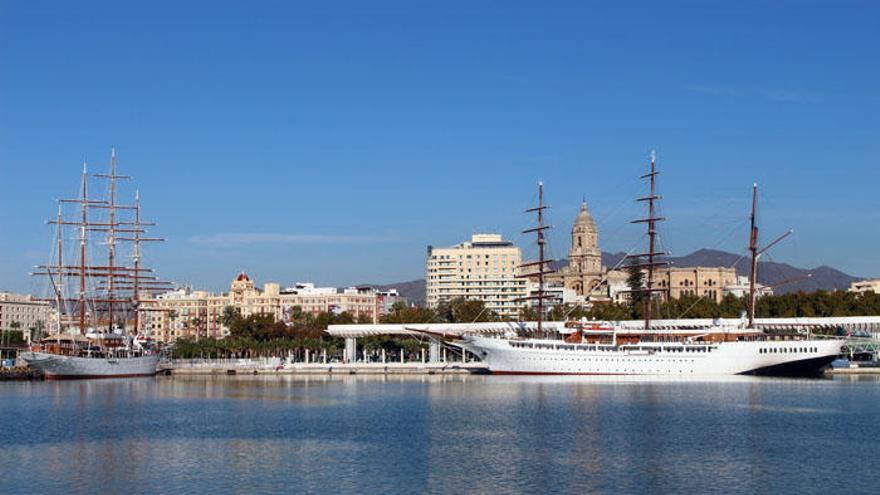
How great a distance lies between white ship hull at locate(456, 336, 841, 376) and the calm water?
67.4 ft

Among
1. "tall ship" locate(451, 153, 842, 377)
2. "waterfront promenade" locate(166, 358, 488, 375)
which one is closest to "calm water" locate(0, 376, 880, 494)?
"tall ship" locate(451, 153, 842, 377)

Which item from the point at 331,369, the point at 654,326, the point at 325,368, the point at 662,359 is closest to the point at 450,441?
the point at 662,359

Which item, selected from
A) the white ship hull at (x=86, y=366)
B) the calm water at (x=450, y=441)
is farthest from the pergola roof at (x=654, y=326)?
the calm water at (x=450, y=441)

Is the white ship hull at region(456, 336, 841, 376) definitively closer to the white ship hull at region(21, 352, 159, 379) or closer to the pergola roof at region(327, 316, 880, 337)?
the pergola roof at region(327, 316, 880, 337)

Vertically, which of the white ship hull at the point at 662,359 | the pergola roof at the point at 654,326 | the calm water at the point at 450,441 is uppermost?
the pergola roof at the point at 654,326

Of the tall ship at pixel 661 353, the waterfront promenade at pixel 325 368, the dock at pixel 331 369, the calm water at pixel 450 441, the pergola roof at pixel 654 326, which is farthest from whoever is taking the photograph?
the waterfront promenade at pixel 325 368

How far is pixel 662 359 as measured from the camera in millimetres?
101625

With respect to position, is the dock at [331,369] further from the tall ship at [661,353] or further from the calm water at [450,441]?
the calm water at [450,441]

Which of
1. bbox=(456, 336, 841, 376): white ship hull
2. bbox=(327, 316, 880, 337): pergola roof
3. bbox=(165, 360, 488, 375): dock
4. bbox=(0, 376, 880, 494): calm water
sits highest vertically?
bbox=(327, 316, 880, 337): pergola roof

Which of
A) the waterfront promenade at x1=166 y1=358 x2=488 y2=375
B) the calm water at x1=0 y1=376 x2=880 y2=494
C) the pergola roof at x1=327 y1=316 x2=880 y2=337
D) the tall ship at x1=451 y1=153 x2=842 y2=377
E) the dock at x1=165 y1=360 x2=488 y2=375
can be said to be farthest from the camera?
the waterfront promenade at x1=166 y1=358 x2=488 y2=375

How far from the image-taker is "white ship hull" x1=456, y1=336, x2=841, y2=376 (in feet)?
327

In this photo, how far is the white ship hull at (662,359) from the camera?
327ft

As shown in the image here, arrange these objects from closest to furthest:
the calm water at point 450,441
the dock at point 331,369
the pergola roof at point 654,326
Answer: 1. the calm water at point 450,441
2. the pergola roof at point 654,326
3. the dock at point 331,369

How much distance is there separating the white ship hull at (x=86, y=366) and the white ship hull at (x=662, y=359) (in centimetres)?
4064
